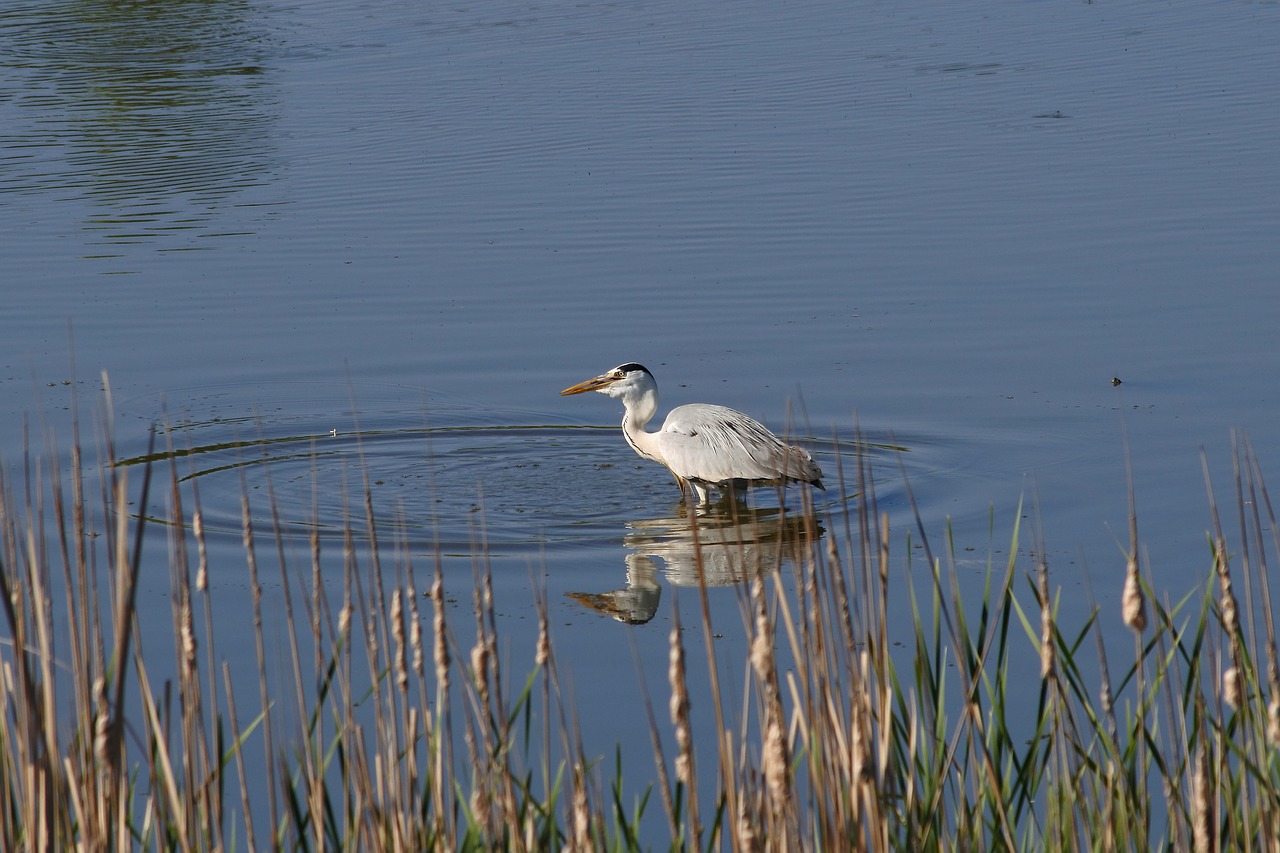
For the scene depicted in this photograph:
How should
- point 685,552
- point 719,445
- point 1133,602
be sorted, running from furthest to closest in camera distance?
point 719,445 → point 685,552 → point 1133,602

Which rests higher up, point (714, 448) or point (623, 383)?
point (623, 383)

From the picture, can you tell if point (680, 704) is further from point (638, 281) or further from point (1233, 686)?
point (638, 281)

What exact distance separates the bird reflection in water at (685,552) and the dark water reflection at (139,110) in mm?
6495

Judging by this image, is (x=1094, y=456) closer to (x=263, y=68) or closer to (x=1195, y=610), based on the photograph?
(x=1195, y=610)

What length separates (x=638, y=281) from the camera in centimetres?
1183

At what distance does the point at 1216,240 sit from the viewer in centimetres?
1230

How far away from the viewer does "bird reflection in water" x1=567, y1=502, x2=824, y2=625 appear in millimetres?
6855

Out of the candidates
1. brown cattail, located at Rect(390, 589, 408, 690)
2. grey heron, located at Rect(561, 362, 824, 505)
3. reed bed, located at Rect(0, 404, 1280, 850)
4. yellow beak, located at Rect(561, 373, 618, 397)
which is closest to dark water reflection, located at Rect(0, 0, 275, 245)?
yellow beak, located at Rect(561, 373, 618, 397)

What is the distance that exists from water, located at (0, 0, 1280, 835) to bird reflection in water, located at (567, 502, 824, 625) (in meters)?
0.05

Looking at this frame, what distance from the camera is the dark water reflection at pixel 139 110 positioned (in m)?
15.1

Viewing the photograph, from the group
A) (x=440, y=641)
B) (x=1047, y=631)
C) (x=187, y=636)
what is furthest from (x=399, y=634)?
(x=1047, y=631)

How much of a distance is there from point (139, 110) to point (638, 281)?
32.3 ft

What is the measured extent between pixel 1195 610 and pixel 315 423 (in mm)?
4895

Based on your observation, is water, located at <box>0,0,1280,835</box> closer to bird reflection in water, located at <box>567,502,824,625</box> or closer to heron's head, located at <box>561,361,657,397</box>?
bird reflection in water, located at <box>567,502,824,625</box>
